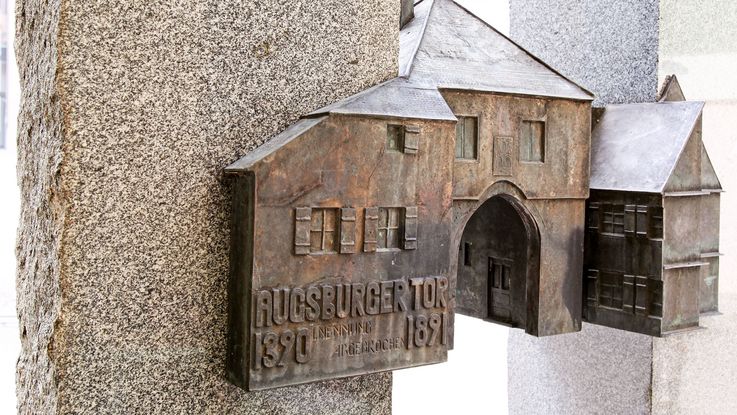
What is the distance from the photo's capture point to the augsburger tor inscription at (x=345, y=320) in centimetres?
216

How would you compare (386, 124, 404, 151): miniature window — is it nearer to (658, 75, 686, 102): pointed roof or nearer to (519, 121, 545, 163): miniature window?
(519, 121, 545, 163): miniature window

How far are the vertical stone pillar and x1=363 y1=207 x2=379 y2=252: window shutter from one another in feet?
5.97

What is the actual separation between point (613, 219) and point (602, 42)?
1238 mm

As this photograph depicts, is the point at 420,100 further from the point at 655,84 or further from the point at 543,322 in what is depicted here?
the point at 655,84

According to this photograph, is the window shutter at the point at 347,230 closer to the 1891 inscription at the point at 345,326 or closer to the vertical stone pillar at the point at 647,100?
the 1891 inscription at the point at 345,326

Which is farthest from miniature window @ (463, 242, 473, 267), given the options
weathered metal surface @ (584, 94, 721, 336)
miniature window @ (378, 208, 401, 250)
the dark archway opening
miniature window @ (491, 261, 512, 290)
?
miniature window @ (378, 208, 401, 250)

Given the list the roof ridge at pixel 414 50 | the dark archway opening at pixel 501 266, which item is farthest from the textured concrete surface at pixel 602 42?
the roof ridge at pixel 414 50

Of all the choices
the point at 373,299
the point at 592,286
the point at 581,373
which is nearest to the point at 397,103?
the point at 373,299

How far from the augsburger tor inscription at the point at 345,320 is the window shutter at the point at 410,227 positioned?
12 centimetres

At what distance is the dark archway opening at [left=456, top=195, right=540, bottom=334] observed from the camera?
9.25ft

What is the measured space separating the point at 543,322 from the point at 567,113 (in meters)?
0.77

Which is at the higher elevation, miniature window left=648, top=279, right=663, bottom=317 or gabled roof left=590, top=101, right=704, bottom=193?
gabled roof left=590, top=101, right=704, bottom=193

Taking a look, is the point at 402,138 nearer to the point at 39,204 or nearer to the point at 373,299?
the point at 373,299

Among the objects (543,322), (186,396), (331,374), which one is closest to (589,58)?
(543,322)
